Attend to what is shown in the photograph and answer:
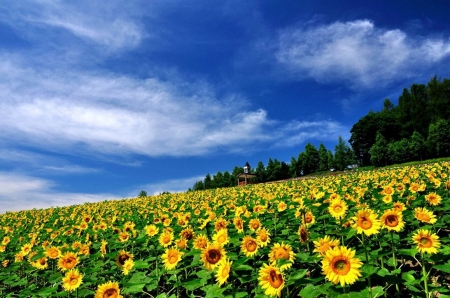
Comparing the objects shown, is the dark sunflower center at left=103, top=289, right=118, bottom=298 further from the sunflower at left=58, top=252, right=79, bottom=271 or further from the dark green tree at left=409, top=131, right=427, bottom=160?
the dark green tree at left=409, top=131, right=427, bottom=160

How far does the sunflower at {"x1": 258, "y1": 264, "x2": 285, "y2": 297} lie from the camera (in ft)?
8.64

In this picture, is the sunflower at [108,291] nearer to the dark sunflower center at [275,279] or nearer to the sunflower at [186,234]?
the sunflower at [186,234]

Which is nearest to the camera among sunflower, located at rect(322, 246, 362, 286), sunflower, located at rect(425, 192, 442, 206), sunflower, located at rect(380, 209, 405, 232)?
sunflower, located at rect(322, 246, 362, 286)

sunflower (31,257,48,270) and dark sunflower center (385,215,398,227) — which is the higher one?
dark sunflower center (385,215,398,227)

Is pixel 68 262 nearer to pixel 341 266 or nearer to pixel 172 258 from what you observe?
pixel 172 258

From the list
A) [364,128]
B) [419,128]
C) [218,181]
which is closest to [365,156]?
[364,128]

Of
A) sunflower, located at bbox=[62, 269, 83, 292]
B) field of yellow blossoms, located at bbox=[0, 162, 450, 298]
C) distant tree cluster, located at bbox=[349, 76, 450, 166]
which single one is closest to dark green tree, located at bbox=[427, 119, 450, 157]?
distant tree cluster, located at bbox=[349, 76, 450, 166]

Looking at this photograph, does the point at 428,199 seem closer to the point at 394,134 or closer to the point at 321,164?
the point at 321,164

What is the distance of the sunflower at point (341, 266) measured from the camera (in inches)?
92.6

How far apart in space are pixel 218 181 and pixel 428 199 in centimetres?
6382

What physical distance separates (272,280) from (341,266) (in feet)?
2.05

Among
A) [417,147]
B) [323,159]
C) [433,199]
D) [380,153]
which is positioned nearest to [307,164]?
[323,159]

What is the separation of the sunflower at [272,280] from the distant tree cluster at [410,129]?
2719 inches

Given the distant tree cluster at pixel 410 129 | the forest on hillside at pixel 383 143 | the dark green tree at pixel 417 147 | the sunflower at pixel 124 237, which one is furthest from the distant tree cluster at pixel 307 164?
the sunflower at pixel 124 237
